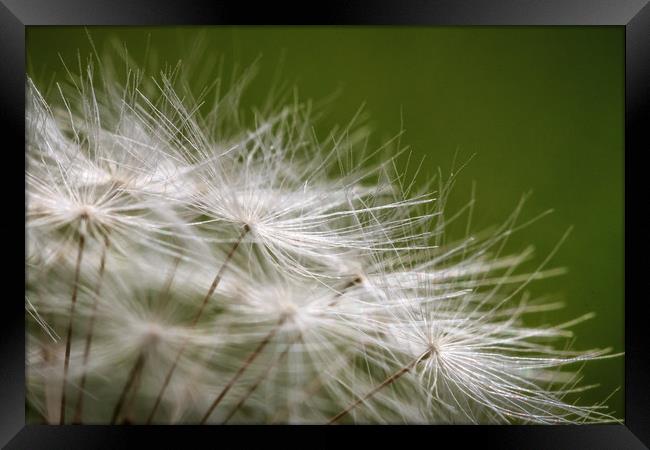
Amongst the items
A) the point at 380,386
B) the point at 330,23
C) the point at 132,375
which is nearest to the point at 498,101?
the point at 330,23

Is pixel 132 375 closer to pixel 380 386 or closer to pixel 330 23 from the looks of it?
pixel 380 386

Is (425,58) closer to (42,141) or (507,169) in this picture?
(507,169)

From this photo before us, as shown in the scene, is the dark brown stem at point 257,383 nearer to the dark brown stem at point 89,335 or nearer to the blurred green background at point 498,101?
the dark brown stem at point 89,335

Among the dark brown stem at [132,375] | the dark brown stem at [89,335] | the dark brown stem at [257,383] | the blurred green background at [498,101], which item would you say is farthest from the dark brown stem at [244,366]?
the blurred green background at [498,101]

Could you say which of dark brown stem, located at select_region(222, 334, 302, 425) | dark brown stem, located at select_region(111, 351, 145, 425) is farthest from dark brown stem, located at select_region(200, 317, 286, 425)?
dark brown stem, located at select_region(111, 351, 145, 425)

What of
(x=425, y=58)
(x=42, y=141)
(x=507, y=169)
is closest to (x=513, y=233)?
(x=507, y=169)

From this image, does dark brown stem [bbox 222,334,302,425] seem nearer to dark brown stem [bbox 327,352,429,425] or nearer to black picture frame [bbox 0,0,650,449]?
black picture frame [bbox 0,0,650,449]
